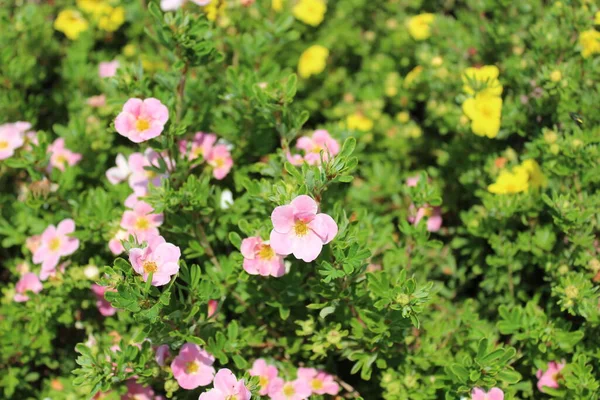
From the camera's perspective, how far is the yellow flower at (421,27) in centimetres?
363

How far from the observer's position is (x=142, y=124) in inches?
93.5

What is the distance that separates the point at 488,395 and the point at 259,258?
105cm

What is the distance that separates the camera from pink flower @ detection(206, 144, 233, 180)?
A: 2844 millimetres

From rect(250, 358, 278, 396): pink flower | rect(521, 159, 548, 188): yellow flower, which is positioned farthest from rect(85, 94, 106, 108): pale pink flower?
rect(521, 159, 548, 188): yellow flower

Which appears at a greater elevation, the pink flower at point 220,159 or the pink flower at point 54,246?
the pink flower at point 220,159

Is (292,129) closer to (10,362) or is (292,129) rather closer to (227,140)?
(227,140)

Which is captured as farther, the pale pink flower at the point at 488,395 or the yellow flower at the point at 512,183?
the yellow flower at the point at 512,183

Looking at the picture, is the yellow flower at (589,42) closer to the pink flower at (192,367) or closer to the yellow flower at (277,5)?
the yellow flower at (277,5)

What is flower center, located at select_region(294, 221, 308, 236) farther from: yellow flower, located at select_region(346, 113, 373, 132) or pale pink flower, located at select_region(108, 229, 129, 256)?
yellow flower, located at select_region(346, 113, 373, 132)

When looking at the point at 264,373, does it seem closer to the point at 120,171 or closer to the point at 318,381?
the point at 318,381

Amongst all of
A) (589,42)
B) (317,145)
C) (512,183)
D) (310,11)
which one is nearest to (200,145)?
(317,145)

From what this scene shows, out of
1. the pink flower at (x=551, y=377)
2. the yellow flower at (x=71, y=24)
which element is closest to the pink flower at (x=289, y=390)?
the pink flower at (x=551, y=377)

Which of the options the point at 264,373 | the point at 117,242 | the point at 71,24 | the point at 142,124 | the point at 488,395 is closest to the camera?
the point at 488,395

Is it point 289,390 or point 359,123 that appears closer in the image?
point 289,390
